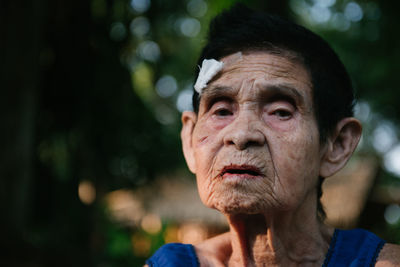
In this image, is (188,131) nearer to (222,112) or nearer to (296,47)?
(222,112)

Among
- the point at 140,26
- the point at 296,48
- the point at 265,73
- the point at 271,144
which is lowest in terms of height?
the point at 271,144

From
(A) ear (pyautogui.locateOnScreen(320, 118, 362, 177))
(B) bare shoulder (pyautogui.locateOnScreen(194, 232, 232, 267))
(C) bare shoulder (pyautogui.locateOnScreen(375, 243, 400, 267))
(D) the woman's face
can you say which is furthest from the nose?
(C) bare shoulder (pyautogui.locateOnScreen(375, 243, 400, 267))

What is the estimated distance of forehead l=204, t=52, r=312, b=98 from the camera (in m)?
2.04

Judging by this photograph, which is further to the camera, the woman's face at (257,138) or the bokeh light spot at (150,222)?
the bokeh light spot at (150,222)

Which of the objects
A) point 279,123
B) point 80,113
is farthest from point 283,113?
point 80,113

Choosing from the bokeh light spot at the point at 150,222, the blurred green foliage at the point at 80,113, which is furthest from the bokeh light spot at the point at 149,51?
the bokeh light spot at the point at 150,222

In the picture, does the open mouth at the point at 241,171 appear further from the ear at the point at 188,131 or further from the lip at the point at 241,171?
the ear at the point at 188,131

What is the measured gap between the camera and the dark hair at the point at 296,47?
212 centimetres

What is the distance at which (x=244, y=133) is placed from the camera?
6.25 ft

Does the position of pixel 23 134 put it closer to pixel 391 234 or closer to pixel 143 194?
pixel 391 234

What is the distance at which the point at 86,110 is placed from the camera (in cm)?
688

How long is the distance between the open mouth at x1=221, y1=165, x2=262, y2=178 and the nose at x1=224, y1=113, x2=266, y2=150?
9 cm

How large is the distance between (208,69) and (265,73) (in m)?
0.33

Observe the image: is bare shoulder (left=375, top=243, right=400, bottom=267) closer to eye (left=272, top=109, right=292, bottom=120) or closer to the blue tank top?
the blue tank top
